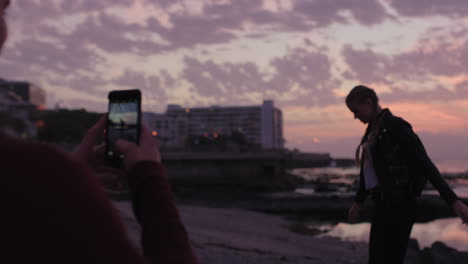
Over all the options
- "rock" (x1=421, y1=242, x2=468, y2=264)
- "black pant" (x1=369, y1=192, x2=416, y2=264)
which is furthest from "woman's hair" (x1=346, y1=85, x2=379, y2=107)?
"rock" (x1=421, y1=242, x2=468, y2=264)

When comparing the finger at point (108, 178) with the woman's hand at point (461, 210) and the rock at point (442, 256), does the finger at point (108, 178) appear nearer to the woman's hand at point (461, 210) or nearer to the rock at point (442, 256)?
the woman's hand at point (461, 210)

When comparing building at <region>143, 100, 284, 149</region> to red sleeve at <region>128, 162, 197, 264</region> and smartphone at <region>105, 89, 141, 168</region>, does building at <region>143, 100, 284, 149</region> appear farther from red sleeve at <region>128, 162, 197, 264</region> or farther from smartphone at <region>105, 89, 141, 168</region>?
red sleeve at <region>128, 162, 197, 264</region>

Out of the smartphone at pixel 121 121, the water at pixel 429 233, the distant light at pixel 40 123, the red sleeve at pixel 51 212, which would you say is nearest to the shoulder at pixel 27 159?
the red sleeve at pixel 51 212

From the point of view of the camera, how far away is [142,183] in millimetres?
1067

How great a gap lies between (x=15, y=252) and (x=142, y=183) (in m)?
0.39

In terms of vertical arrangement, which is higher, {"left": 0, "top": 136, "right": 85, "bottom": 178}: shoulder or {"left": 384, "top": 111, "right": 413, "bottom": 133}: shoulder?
{"left": 384, "top": 111, "right": 413, "bottom": 133}: shoulder

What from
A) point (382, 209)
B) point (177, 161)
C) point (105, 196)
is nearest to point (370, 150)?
point (382, 209)

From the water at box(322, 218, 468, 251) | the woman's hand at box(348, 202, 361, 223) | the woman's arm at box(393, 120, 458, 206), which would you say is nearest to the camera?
the woman's arm at box(393, 120, 458, 206)

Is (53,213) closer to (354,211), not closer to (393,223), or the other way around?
(393,223)

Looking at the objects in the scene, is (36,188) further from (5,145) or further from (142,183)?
(142,183)

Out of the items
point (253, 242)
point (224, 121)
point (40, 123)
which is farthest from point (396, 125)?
point (224, 121)

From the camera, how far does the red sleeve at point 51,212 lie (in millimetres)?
708

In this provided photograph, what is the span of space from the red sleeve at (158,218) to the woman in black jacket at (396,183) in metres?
2.89

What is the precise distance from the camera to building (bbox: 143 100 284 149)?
7234 inches
